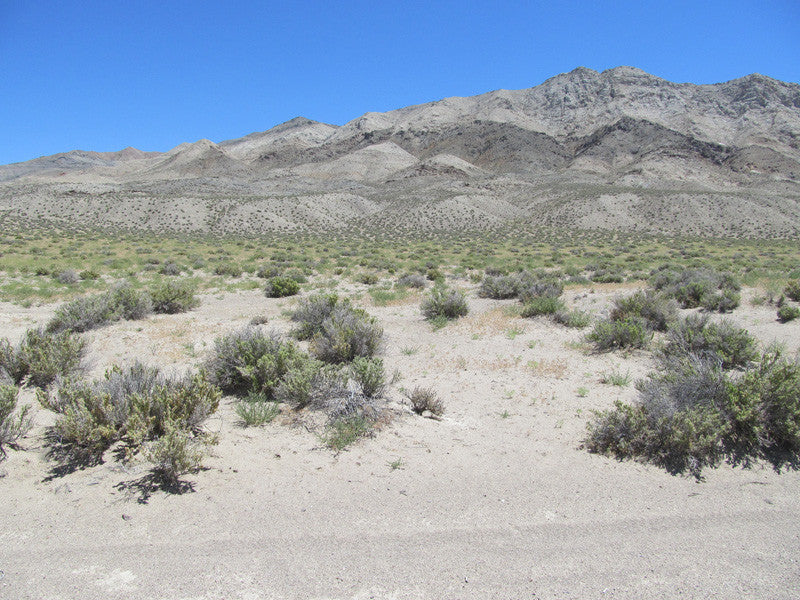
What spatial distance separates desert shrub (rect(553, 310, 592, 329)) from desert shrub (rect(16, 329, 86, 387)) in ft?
32.0

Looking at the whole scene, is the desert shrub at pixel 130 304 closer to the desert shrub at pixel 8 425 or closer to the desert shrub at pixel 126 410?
the desert shrub at pixel 126 410

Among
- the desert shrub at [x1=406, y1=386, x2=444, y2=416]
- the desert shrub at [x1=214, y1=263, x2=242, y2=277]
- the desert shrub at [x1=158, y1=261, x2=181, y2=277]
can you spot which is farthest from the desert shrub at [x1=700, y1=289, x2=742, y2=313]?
the desert shrub at [x1=158, y1=261, x2=181, y2=277]

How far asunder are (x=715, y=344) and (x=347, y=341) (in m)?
6.58

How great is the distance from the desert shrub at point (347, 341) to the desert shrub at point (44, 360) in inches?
155

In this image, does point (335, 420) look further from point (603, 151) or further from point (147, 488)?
point (603, 151)

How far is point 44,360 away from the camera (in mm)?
6703

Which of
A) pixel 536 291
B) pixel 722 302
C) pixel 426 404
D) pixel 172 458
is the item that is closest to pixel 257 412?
pixel 172 458

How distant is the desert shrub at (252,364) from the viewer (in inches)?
264

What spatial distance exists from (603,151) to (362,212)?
7422 centimetres

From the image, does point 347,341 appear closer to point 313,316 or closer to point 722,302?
point 313,316

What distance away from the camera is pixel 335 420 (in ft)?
18.6

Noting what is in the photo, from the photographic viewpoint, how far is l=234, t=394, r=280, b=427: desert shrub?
5.73 meters

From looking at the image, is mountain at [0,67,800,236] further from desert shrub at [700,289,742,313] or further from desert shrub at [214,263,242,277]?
desert shrub at [700,289,742,313]

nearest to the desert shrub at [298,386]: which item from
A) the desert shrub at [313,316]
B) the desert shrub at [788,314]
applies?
the desert shrub at [313,316]
